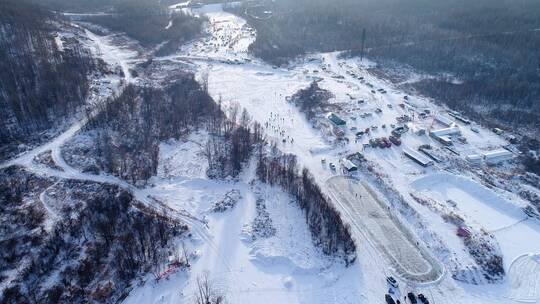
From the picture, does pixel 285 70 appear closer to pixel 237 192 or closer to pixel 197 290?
pixel 237 192

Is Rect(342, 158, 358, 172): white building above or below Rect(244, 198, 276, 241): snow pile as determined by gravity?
above

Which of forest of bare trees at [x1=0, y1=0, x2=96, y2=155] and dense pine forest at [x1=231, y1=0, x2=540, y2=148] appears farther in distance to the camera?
dense pine forest at [x1=231, y1=0, x2=540, y2=148]

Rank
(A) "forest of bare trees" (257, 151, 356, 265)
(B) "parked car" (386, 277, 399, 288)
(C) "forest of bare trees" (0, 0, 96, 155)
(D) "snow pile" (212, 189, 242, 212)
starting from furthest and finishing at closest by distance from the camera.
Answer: (C) "forest of bare trees" (0, 0, 96, 155) < (D) "snow pile" (212, 189, 242, 212) < (A) "forest of bare trees" (257, 151, 356, 265) < (B) "parked car" (386, 277, 399, 288)

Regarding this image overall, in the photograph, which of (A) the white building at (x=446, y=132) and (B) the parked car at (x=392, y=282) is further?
(A) the white building at (x=446, y=132)

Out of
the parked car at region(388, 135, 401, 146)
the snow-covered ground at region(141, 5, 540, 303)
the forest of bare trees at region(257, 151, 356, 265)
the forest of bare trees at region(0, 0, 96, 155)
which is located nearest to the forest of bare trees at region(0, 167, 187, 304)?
the snow-covered ground at region(141, 5, 540, 303)

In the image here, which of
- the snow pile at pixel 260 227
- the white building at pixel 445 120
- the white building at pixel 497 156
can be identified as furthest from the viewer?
the white building at pixel 445 120

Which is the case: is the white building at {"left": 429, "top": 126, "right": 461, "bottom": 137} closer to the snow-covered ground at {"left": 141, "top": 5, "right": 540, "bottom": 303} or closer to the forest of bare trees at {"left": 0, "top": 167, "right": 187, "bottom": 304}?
the snow-covered ground at {"left": 141, "top": 5, "right": 540, "bottom": 303}

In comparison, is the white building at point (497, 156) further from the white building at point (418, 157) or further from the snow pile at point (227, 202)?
the snow pile at point (227, 202)

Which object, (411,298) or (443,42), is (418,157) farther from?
(443,42)

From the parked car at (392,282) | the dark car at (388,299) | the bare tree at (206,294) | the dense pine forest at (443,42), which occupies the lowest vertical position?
the dark car at (388,299)

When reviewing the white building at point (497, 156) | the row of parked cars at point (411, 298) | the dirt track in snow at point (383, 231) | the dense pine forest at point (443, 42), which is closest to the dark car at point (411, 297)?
the row of parked cars at point (411, 298)
